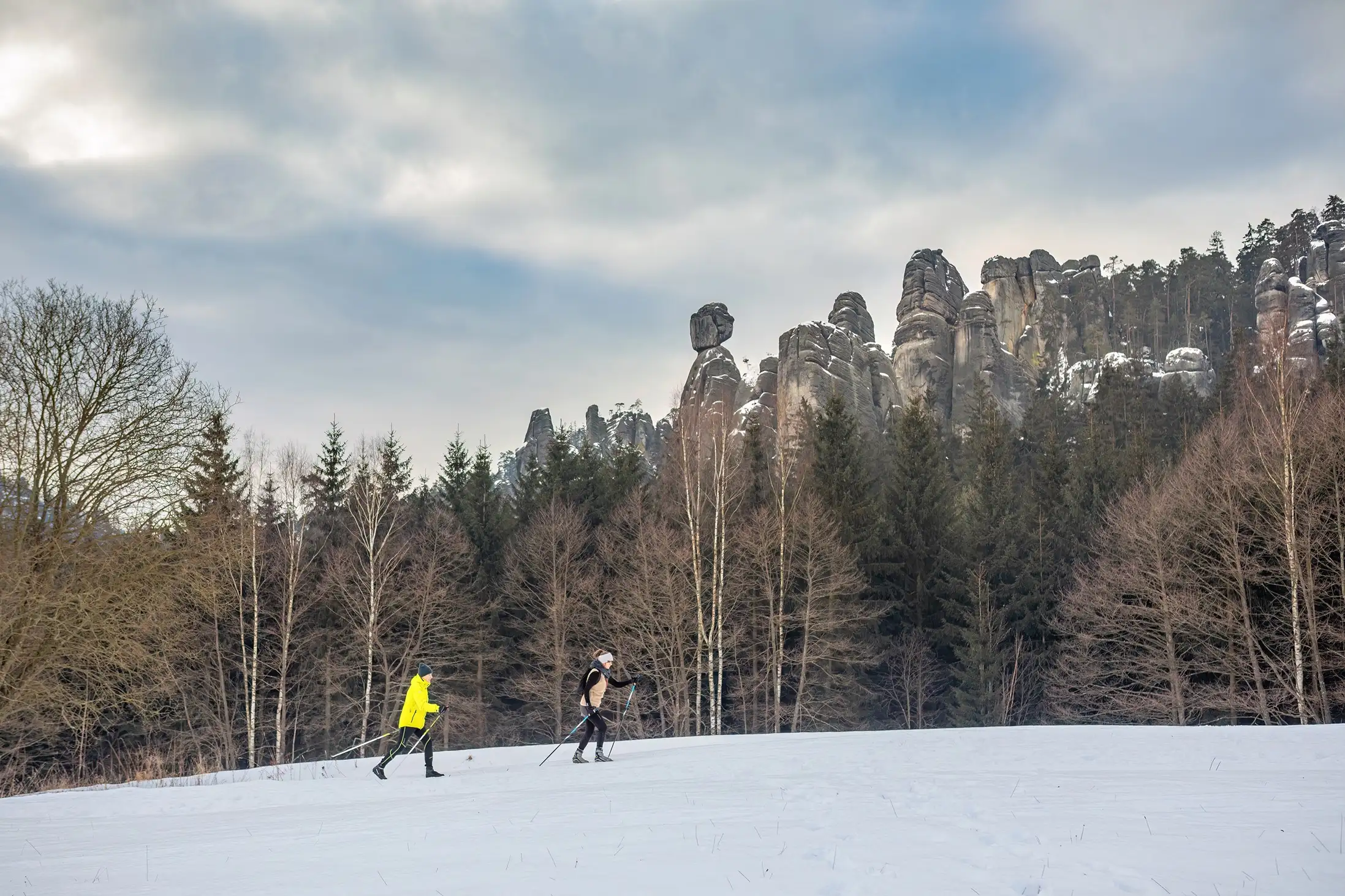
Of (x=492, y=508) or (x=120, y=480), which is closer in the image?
(x=120, y=480)

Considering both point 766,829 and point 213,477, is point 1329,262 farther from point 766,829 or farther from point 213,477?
point 766,829

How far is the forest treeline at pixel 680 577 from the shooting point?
19.5 metres

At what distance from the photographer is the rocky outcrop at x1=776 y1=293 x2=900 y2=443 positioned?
78500 millimetres

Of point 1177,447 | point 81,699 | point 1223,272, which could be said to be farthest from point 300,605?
point 1223,272

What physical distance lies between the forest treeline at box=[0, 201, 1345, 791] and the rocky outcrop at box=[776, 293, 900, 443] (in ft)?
113

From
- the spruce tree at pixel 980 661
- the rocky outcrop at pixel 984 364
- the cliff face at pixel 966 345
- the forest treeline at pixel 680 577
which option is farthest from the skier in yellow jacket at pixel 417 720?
the rocky outcrop at pixel 984 364

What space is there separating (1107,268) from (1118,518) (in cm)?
9996

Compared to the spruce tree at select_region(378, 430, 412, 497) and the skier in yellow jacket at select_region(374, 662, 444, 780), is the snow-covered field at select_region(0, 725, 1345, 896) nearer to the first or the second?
the skier in yellow jacket at select_region(374, 662, 444, 780)

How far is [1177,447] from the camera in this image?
49.6 meters

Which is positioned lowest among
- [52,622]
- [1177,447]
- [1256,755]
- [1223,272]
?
[1256,755]

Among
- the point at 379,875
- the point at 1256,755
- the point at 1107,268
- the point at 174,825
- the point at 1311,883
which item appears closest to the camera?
the point at 1311,883

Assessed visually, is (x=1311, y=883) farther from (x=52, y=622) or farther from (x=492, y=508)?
(x=492, y=508)

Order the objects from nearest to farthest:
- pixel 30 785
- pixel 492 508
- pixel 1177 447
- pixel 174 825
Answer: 1. pixel 174 825
2. pixel 30 785
3. pixel 492 508
4. pixel 1177 447

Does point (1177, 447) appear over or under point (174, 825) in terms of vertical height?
over
